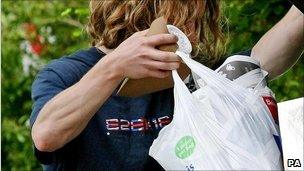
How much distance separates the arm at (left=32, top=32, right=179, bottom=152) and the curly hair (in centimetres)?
29

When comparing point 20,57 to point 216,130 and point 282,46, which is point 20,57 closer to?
point 282,46

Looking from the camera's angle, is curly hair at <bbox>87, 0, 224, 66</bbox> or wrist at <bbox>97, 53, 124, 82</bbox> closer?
wrist at <bbox>97, 53, 124, 82</bbox>

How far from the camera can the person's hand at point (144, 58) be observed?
2084 millimetres

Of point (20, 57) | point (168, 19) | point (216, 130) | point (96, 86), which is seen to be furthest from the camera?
point (20, 57)

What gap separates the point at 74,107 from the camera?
7.16 ft

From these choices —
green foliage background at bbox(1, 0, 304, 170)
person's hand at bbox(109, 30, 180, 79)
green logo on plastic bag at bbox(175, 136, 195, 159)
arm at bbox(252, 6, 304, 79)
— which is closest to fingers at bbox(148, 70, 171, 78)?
person's hand at bbox(109, 30, 180, 79)

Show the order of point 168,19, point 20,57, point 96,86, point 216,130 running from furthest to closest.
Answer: point 20,57 < point 168,19 < point 96,86 < point 216,130

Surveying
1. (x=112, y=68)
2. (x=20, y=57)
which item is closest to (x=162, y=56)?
(x=112, y=68)

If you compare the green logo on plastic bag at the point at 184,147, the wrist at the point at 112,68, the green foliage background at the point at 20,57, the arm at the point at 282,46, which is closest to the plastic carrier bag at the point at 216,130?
the green logo on plastic bag at the point at 184,147

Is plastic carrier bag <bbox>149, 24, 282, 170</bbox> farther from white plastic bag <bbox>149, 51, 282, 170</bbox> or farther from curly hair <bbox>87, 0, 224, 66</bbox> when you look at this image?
curly hair <bbox>87, 0, 224, 66</bbox>

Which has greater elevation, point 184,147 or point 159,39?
point 159,39

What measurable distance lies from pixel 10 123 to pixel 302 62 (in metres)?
2.40

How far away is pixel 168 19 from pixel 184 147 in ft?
1.61

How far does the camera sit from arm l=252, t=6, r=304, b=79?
93.5 inches
